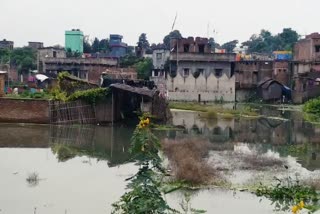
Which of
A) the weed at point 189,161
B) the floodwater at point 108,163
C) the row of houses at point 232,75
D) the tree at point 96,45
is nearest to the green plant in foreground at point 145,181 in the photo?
the floodwater at point 108,163

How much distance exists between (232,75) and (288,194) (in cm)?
3466

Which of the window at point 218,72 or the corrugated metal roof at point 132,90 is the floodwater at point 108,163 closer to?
the corrugated metal roof at point 132,90

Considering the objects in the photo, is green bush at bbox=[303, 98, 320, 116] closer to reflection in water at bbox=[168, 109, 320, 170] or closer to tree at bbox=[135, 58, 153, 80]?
reflection in water at bbox=[168, 109, 320, 170]

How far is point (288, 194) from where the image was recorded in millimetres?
11883

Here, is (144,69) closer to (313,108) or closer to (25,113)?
(313,108)

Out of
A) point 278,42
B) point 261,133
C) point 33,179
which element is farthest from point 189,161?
point 278,42

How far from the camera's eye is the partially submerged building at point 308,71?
4384 cm

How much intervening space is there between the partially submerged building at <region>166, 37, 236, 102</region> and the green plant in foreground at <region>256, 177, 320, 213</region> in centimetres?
3154

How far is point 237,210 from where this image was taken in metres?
11.0

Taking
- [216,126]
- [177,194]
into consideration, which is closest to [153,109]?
[216,126]

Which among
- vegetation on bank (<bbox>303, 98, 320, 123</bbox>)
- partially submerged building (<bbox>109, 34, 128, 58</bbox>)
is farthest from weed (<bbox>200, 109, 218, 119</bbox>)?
partially submerged building (<bbox>109, 34, 128, 58</bbox>)

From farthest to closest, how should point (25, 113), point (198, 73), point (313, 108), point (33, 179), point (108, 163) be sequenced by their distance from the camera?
1. point (198, 73)
2. point (313, 108)
3. point (25, 113)
4. point (108, 163)
5. point (33, 179)

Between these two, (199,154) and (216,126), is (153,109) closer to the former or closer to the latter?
(216,126)

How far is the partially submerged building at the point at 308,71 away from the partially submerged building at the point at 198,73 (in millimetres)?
5660
